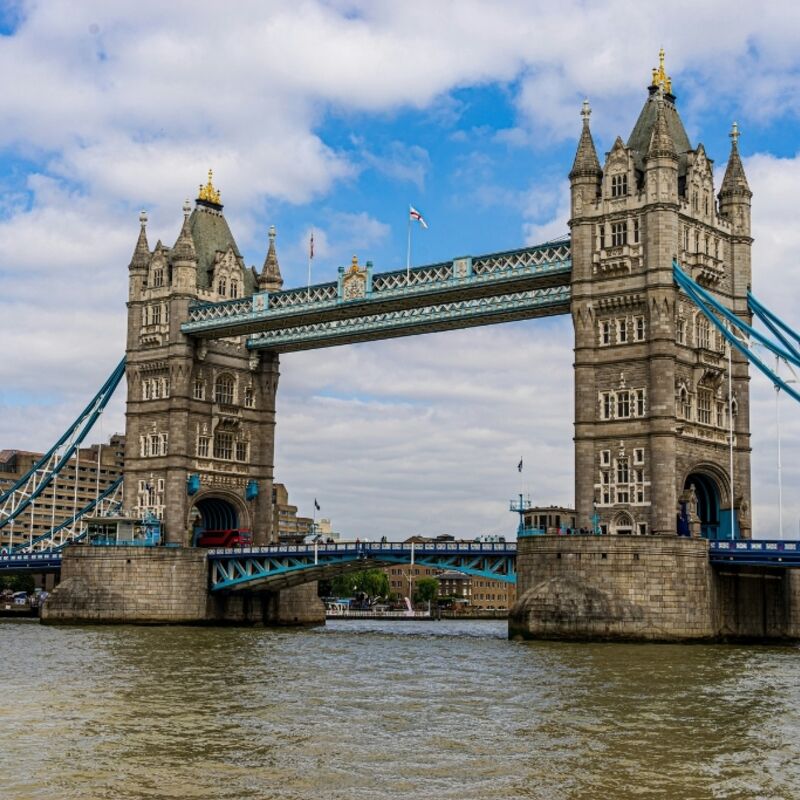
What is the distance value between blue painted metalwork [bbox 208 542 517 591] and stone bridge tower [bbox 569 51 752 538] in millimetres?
7458

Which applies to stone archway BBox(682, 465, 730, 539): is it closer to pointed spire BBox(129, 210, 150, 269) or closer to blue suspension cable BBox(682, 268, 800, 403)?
blue suspension cable BBox(682, 268, 800, 403)

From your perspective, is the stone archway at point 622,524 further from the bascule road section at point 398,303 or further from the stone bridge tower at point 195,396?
the stone bridge tower at point 195,396

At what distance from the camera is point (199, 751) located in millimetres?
28734

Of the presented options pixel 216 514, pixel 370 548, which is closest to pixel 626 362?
pixel 370 548

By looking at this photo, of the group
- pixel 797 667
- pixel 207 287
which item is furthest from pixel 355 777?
pixel 207 287

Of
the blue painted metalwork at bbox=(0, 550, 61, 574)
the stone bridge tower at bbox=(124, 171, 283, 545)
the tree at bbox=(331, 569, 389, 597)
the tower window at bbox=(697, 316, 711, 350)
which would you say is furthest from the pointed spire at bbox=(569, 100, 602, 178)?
the tree at bbox=(331, 569, 389, 597)

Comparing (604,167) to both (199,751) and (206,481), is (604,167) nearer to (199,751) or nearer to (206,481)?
(206,481)

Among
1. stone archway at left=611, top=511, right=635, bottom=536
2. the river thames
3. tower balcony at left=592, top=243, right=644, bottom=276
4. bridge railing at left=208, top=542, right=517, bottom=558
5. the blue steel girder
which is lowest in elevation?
the river thames

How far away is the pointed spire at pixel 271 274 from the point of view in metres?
101

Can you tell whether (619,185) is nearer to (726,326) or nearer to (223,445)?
(726,326)

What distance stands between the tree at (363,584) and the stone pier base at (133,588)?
283ft

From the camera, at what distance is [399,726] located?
3316 cm

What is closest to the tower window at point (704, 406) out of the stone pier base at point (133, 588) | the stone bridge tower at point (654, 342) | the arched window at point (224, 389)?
the stone bridge tower at point (654, 342)

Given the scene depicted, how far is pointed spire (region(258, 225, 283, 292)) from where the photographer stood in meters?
101
